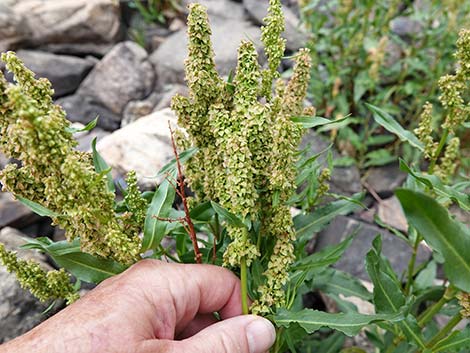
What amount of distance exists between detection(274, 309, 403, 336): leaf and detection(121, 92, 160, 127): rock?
3.25 metres

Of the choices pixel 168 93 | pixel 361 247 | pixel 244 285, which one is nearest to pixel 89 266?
pixel 244 285

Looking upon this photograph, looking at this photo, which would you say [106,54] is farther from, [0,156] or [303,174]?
[303,174]

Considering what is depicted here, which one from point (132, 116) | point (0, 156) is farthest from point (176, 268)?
point (132, 116)

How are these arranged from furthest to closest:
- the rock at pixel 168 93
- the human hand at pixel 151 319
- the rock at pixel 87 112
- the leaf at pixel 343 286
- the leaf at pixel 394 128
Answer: the rock at pixel 87 112, the rock at pixel 168 93, the leaf at pixel 343 286, the leaf at pixel 394 128, the human hand at pixel 151 319

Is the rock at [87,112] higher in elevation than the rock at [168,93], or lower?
lower

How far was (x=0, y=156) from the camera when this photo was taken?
12.6 ft

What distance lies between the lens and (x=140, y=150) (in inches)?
135

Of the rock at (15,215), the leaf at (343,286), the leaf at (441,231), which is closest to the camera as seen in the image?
the leaf at (441,231)

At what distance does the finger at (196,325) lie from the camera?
1.85 meters

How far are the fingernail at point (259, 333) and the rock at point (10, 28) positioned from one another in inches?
184

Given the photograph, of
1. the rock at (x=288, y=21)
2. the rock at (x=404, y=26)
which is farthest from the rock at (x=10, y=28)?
the rock at (x=404, y=26)

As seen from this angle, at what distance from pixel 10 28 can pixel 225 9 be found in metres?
2.55

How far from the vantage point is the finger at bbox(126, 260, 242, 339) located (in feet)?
4.91

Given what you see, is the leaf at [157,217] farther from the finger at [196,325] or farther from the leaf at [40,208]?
the finger at [196,325]
